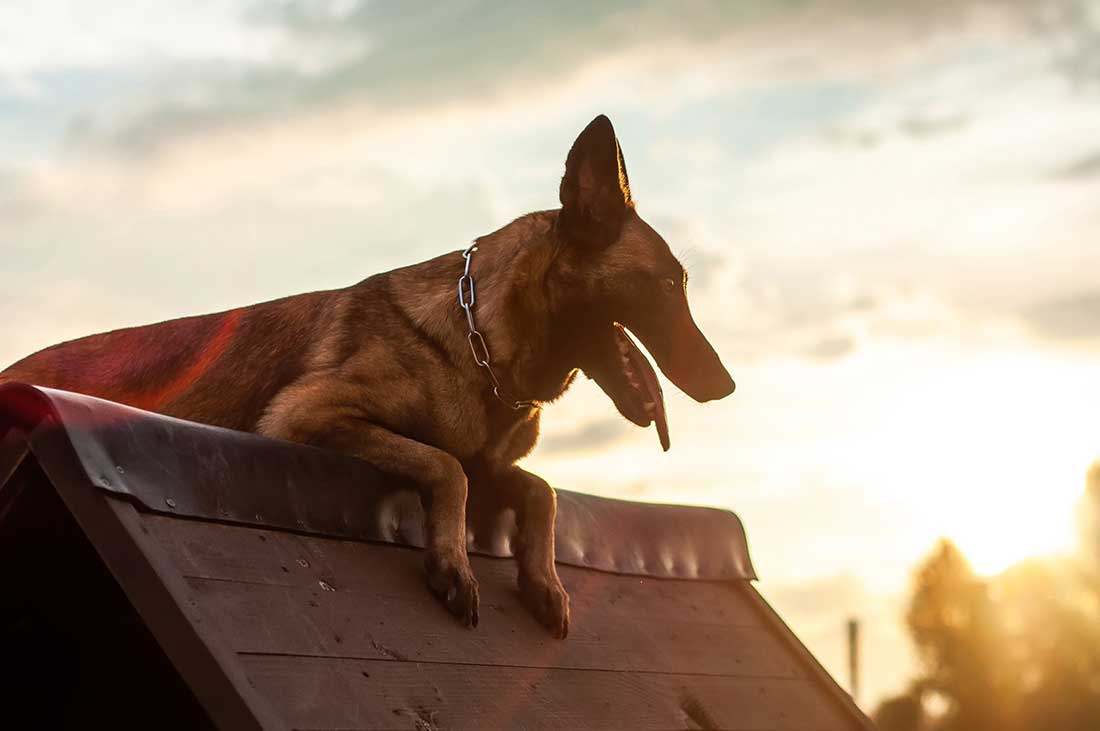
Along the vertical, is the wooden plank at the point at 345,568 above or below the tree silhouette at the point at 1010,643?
above

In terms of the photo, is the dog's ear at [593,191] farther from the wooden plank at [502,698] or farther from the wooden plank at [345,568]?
the wooden plank at [502,698]

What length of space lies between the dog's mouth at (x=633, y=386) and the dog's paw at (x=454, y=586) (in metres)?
1.11

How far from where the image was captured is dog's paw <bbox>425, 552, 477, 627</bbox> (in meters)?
3.91

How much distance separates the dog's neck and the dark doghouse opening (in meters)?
1.57

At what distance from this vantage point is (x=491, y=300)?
4.72 meters

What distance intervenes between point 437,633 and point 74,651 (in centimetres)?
96

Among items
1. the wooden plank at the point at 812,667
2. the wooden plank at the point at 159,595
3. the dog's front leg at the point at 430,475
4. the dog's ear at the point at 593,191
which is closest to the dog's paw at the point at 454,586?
the dog's front leg at the point at 430,475

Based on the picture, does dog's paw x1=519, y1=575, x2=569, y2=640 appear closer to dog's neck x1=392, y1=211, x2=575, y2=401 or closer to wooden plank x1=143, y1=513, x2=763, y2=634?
wooden plank x1=143, y1=513, x2=763, y2=634

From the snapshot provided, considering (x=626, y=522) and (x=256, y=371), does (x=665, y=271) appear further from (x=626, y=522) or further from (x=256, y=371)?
(x=256, y=371)

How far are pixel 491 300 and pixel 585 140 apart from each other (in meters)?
0.64

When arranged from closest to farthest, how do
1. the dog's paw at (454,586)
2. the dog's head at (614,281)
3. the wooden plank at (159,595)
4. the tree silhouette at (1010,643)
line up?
the wooden plank at (159,595)
the dog's paw at (454,586)
the dog's head at (614,281)
the tree silhouette at (1010,643)

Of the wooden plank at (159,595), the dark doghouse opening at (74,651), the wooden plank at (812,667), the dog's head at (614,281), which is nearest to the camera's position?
the wooden plank at (159,595)

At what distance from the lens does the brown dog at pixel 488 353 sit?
4.59m

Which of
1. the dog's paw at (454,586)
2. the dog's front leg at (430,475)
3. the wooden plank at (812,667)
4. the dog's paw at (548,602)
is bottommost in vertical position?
the wooden plank at (812,667)
